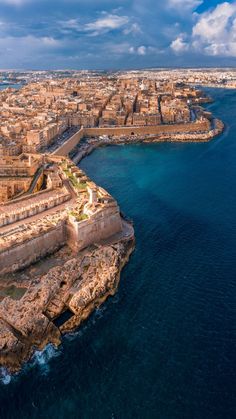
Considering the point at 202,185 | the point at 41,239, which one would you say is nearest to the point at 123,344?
the point at 41,239

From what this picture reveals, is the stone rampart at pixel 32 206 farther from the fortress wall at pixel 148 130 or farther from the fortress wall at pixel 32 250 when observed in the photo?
the fortress wall at pixel 148 130

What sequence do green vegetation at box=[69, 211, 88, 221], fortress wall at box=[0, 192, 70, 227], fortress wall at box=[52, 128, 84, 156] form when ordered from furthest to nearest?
fortress wall at box=[52, 128, 84, 156]
fortress wall at box=[0, 192, 70, 227]
green vegetation at box=[69, 211, 88, 221]

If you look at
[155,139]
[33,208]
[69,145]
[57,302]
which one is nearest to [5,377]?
[57,302]

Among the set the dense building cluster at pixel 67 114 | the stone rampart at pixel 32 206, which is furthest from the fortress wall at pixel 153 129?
the stone rampart at pixel 32 206

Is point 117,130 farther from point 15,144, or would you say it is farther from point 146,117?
point 15,144

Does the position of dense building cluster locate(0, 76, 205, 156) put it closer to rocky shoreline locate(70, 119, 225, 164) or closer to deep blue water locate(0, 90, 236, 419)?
rocky shoreline locate(70, 119, 225, 164)

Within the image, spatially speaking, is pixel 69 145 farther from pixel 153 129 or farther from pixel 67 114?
pixel 153 129

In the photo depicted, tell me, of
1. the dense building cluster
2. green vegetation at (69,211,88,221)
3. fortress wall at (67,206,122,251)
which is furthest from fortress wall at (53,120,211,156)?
green vegetation at (69,211,88,221)
